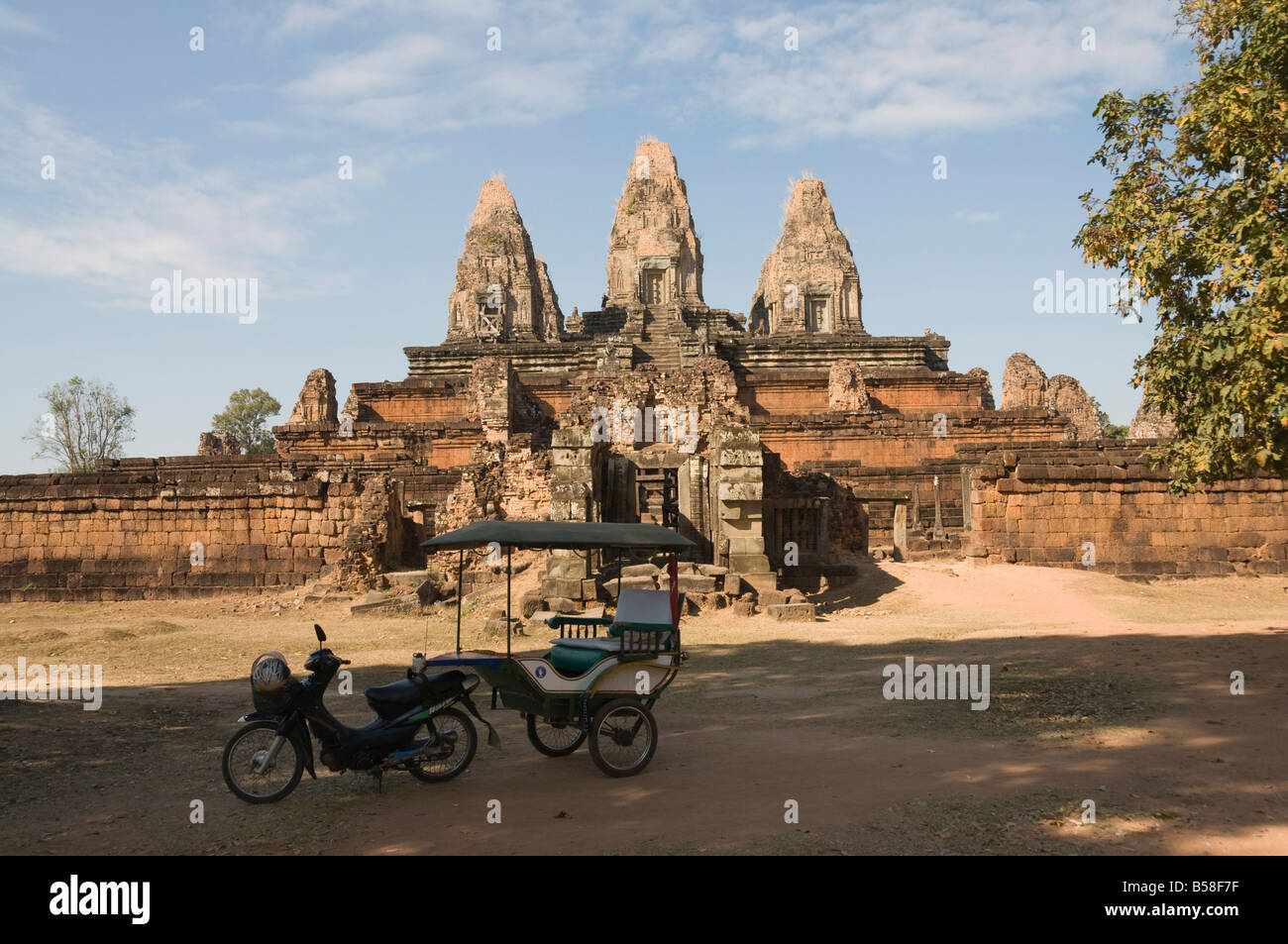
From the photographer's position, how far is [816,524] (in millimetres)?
17656

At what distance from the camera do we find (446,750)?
600 centimetres

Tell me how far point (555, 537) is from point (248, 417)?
5688cm

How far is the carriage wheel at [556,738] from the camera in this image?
681 centimetres

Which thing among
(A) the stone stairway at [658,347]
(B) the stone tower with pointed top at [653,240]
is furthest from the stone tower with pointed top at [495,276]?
(A) the stone stairway at [658,347]

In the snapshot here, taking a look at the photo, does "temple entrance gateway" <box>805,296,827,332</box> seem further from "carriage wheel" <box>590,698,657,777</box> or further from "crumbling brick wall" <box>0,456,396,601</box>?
"carriage wheel" <box>590,698,657,777</box>

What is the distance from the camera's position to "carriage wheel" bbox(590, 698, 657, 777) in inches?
246

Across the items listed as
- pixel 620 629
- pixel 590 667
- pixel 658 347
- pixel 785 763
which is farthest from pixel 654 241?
pixel 785 763

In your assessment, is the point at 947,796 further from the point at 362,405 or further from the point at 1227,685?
the point at 362,405

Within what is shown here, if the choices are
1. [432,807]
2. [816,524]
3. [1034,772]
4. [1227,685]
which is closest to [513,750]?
[432,807]

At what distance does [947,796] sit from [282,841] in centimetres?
387

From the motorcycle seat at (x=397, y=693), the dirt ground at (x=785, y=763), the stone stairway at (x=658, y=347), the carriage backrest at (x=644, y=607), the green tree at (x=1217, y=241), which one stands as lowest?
the dirt ground at (x=785, y=763)

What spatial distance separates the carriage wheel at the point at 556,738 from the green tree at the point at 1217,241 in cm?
637

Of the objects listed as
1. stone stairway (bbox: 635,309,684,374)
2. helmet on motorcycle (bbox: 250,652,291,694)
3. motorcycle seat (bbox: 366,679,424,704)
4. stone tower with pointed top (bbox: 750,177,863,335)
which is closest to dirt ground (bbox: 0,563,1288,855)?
motorcycle seat (bbox: 366,679,424,704)

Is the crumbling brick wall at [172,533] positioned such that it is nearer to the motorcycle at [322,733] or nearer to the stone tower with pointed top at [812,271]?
the motorcycle at [322,733]
